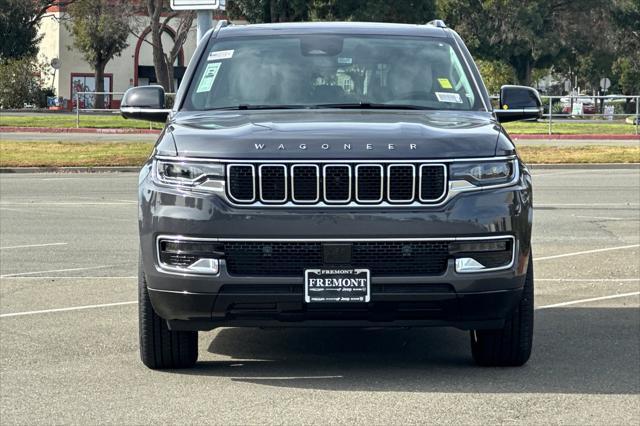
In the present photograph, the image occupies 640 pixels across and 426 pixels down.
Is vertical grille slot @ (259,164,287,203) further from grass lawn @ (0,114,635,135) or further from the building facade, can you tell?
the building facade

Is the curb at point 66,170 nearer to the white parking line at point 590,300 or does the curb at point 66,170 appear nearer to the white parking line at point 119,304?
the white parking line at point 119,304

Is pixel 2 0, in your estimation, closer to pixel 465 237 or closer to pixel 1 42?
pixel 1 42

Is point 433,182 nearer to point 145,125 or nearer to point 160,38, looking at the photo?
point 145,125

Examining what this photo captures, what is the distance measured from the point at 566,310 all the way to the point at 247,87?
2898 mm

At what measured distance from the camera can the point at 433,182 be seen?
6.29m

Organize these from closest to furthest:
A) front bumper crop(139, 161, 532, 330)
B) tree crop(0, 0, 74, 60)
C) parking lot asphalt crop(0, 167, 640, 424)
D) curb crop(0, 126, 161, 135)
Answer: parking lot asphalt crop(0, 167, 640, 424)
front bumper crop(139, 161, 532, 330)
curb crop(0, 126, 161, 135)
tree crop(0, 0, 74, 60)

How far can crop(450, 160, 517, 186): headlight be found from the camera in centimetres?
630

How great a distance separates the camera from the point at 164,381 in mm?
6613

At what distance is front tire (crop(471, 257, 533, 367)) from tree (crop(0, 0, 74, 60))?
64.4 m

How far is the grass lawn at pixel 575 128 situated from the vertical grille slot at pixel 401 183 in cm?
3529

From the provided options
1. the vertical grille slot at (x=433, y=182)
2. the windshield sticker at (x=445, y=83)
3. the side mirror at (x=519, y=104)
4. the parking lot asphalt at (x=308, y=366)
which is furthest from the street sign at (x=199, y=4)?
the vertical grille slot at (x=433, y=182)

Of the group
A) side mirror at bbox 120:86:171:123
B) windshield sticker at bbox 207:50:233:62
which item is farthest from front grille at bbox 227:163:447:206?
side mirror at bbox 120:86:171:123

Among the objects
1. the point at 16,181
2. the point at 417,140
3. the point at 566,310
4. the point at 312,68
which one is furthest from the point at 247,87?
the point at 16,181

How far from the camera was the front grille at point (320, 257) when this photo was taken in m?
6.22
